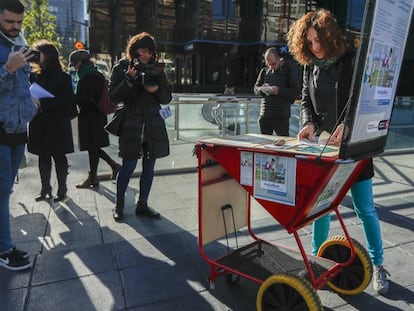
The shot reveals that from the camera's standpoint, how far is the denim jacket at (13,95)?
2936 mm

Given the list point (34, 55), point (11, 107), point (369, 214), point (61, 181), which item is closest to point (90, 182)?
point (61, 181)

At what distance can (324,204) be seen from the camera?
8.51 feet

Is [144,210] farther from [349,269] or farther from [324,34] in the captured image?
[324,34]

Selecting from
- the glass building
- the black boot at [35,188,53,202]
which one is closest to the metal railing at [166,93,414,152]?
the black boot at [35,188,53,202]

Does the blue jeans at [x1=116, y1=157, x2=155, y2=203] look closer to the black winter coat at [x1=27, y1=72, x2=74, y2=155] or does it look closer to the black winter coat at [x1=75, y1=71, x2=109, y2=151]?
the black winter coat at [x1=27, y1=72, x2=74, y2=155]

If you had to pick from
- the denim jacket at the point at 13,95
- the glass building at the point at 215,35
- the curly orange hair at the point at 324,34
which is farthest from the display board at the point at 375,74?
the glass building at the point at 215,35

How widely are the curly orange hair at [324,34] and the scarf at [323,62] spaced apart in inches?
1.1

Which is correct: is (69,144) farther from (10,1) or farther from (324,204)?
(324,204)

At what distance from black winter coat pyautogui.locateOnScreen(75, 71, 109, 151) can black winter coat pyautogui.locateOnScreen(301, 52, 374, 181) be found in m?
2.90

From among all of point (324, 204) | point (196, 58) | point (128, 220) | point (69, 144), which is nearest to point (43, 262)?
point (128, 220)

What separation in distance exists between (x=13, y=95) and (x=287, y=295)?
2391 mm

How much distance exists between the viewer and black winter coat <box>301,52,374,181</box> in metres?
2.65

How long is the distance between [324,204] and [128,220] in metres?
2.28

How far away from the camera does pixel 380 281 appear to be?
286cm
